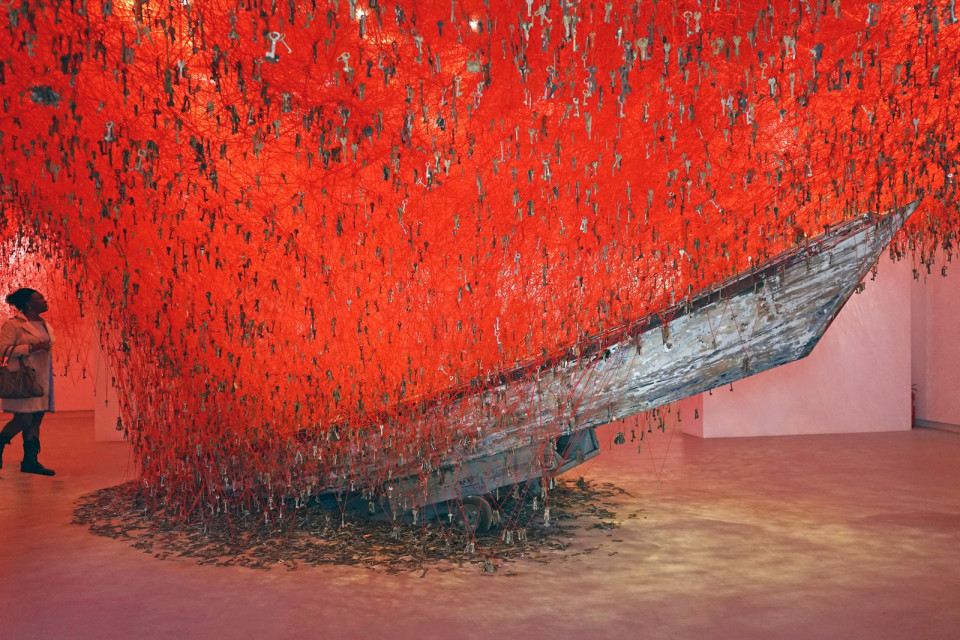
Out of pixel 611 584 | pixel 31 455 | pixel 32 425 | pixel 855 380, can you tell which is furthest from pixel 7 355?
pixel 855 380

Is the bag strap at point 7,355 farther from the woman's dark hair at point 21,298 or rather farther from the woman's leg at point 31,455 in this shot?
the woman's leg at point 31,455

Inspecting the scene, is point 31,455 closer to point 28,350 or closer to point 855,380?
point 28,350

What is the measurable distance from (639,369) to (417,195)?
1354mm

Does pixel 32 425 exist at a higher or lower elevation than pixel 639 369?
lower

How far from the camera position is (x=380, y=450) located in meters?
4.07

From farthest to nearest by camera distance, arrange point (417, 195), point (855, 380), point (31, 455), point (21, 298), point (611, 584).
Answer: point (855, 380) → point (31, 455) → point (21, 298) → point (417, 195) → point (611, 584)

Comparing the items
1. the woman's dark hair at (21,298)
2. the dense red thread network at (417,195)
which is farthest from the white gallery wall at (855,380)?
the dense red thread network at (417,195)

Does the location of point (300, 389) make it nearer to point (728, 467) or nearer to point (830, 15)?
point (830, 15)

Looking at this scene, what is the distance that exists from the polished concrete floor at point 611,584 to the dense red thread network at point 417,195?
75 cm

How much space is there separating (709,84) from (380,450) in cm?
236

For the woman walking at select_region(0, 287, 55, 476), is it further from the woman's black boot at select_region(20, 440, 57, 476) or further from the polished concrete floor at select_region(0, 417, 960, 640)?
the polished concrete floor at select_region(0, 417, 960, 640)

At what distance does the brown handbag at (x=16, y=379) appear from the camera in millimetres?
5453

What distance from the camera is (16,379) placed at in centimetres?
548

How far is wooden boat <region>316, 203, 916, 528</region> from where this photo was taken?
367 centimetres
